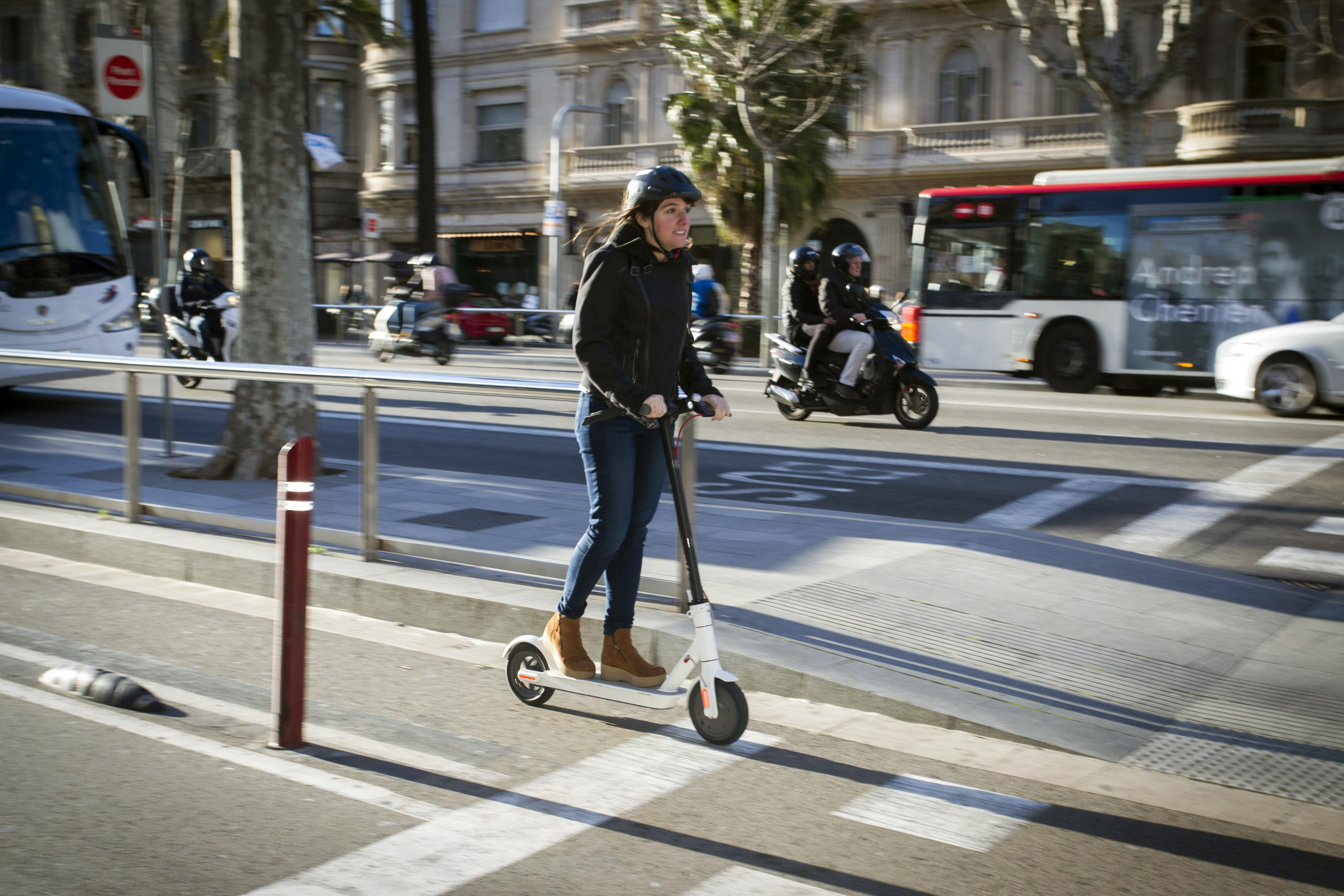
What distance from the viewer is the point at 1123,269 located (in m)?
17.7

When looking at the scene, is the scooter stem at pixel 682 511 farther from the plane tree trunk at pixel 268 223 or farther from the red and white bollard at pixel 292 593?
the plane tree trunk at pixel 268 223

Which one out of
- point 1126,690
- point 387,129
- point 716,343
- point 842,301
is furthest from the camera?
point 387,129

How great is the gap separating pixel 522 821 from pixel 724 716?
813 millimetres

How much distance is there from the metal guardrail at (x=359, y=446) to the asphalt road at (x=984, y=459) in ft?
0.29

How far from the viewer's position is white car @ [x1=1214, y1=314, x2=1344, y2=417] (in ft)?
44.4

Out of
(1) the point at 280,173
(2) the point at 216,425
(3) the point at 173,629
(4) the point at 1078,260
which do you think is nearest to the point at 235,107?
(1) the point at 280,173

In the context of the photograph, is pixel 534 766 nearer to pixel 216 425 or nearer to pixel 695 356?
pixel 695 356

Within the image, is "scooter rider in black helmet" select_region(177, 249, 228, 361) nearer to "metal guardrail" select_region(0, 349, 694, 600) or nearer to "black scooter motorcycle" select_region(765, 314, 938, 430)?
"black scooter motorcycle" select_region(765, 314, 938, 430)

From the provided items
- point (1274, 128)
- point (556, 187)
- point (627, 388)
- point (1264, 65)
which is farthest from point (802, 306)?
point (556, 187)

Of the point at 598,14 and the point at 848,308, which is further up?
the point at 598,14

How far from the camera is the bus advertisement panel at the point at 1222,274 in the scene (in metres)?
16.2

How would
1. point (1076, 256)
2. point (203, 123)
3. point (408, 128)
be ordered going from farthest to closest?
point (203, 123)
point (408, 128)
point (1076, 256)

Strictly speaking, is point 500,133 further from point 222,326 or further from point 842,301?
point 842,301

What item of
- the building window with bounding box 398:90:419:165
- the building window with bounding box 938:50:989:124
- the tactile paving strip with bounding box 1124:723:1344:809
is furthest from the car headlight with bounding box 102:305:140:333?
the building window with bounding box 398:90:419:165
